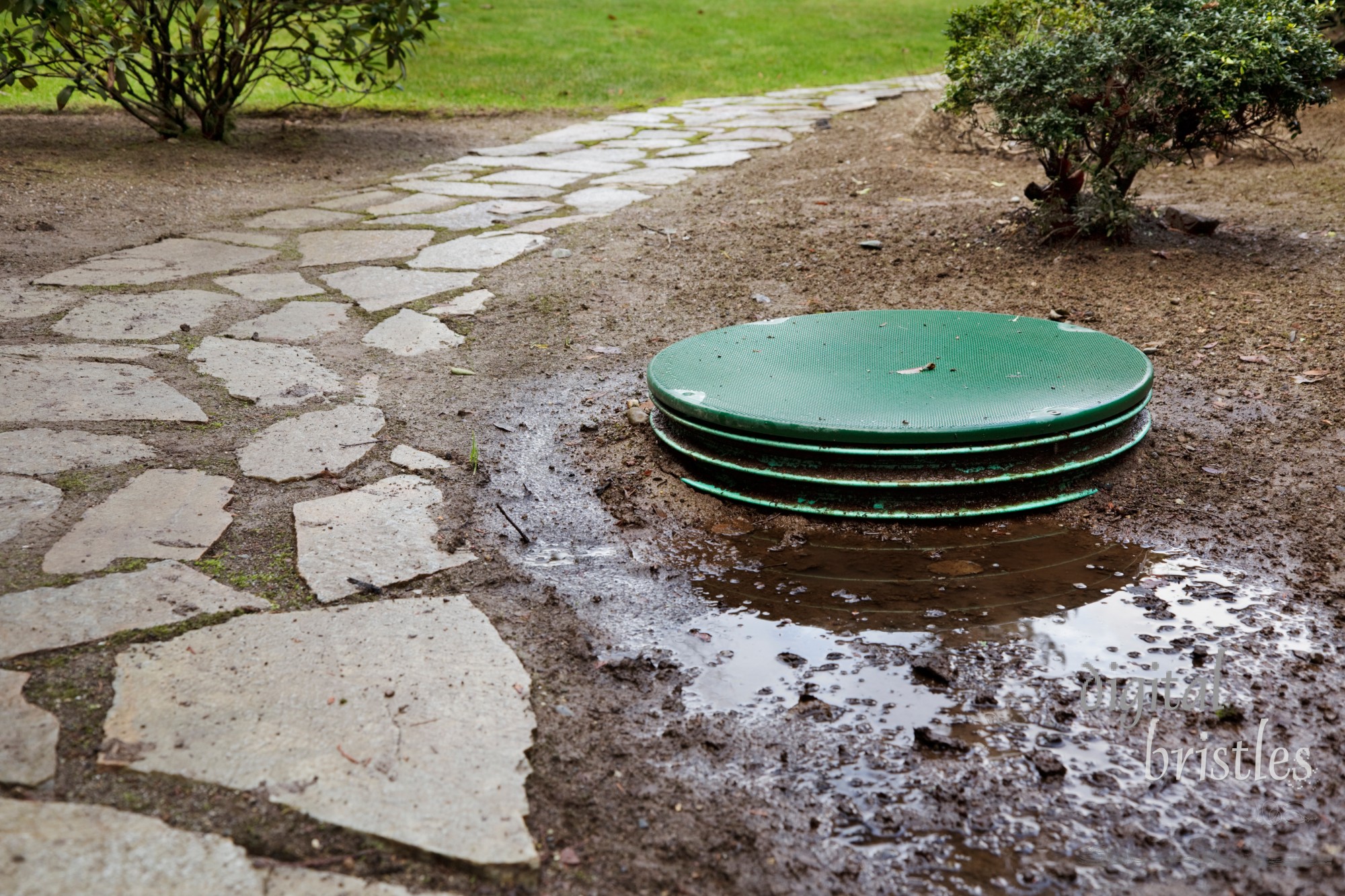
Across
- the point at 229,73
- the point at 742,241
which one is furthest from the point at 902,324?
the point at 229,73

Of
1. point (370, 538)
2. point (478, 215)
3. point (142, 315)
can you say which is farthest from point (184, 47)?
point (370, 538)

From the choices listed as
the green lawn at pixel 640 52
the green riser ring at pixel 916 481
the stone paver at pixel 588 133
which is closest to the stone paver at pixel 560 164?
the stone paver at pixel 588 133

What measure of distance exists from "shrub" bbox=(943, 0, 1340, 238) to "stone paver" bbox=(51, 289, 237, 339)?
302 centimetres

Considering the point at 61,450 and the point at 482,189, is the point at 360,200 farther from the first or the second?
the point at 61,450

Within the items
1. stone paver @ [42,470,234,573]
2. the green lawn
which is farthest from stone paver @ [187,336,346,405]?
the green lawn

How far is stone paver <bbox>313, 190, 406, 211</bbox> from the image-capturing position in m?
5.17

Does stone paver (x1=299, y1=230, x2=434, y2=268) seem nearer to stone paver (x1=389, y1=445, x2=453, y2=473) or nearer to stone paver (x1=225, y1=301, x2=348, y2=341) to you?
stone paver (x1=225, y1=301, x2=348, y2=341)

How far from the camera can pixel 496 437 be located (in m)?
2.87

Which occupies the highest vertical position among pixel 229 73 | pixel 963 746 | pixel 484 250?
pixel 229 73

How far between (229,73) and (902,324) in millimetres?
4860

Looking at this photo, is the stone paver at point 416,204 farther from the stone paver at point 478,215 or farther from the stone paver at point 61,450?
the stone paver at point 61,450

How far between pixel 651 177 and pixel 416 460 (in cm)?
366

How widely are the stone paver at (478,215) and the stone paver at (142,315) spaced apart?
1.28 metres

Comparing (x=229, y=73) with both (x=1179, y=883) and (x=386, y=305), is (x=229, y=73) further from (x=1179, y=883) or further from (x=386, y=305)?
(x=1179, y=883)
